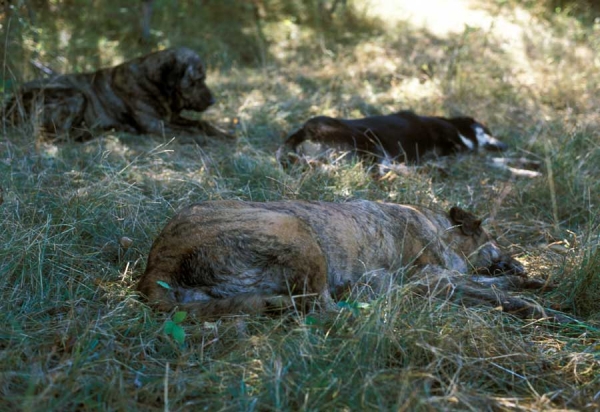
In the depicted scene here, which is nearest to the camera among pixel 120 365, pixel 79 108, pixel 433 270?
pixel 120 365

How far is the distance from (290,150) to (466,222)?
7.73 ft

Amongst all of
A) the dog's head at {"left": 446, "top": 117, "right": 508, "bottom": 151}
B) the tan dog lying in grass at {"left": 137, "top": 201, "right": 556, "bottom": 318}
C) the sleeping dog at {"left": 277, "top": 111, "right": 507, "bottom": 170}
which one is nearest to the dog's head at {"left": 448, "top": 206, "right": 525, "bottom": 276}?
the tan dog lying in grass at {"left": 137, "top": 201, "right": 556, "bottom": 318}

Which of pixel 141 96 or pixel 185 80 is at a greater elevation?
pixel 185 80

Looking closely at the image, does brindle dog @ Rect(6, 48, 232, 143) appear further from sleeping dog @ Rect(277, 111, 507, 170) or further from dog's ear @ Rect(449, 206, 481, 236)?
dog's ear @ Rect(449, 206, 481, 236)

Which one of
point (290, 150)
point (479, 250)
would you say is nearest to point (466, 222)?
point (479, 250)

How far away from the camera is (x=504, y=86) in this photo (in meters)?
9.14

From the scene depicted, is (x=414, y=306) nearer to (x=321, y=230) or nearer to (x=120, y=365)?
(x=321, y=230)

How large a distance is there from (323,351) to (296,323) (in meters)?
0.35

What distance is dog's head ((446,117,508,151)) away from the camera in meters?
7.59

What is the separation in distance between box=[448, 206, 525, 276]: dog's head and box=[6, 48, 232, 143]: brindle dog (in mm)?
3501

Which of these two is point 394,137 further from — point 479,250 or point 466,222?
point 479,250

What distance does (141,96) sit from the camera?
7883 millimetres

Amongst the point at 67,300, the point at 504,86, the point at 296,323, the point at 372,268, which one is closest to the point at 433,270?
the point at 372,268

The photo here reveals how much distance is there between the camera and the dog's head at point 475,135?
7.59 m
